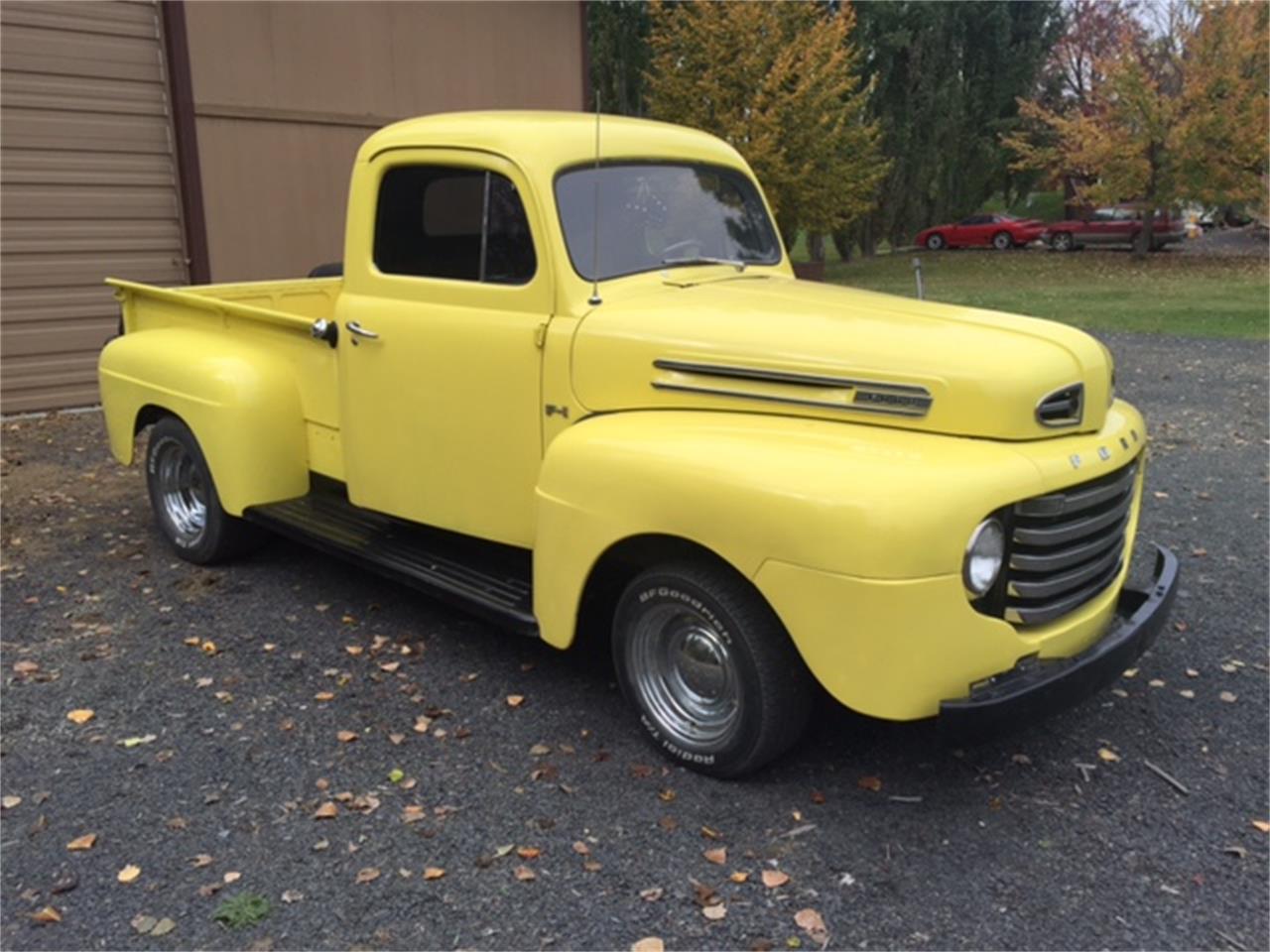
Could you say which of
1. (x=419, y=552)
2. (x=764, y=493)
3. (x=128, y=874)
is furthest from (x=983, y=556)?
(x=128, y=874)

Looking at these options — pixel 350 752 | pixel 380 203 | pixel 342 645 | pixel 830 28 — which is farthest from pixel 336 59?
pixel 830 28

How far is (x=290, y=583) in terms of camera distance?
5.37 metres

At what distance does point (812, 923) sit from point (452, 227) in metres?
2.89

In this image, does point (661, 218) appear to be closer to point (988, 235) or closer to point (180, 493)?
point (180, 493)

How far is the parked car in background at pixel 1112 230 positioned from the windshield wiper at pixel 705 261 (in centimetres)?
2867

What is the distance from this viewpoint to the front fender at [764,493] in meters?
2.90

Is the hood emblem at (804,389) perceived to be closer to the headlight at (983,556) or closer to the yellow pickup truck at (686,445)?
the yellow pickup truck at (686,445)

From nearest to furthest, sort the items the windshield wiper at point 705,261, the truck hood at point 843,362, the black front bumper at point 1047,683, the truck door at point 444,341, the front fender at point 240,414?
the black front bumper at point 1047,683 < the truck hood at point 843,362 < the truck door at point 444,341 < the windshield wiper at point 705,261 < the front fender at point 240,414

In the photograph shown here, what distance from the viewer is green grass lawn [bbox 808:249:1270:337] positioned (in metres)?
16.7

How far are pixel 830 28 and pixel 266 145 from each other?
1478 cm

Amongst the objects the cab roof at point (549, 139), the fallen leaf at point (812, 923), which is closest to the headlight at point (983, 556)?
the fallen leaf at point (812, 923)

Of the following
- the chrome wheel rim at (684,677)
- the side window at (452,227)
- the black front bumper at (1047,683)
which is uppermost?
the side window at (452,227)

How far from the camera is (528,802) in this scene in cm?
343

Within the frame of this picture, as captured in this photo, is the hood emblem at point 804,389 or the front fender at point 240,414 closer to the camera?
the hood emblem at point 804,389
